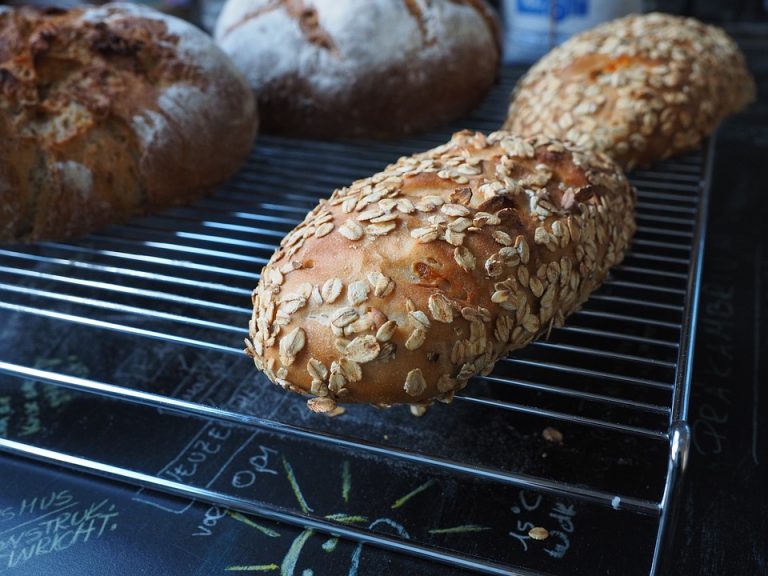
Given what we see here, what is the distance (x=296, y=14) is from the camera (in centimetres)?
199

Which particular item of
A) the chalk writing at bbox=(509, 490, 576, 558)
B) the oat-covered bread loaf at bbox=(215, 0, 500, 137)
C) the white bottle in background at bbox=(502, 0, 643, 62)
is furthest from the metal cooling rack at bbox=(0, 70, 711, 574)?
the white bottle in background at bbox=(502, 0, 643, 62)

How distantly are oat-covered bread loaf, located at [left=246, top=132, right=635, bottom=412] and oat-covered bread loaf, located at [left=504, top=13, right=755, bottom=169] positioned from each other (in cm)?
50

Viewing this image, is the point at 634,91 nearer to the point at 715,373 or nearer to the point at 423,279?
the point at 715,373

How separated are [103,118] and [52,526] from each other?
87 cm

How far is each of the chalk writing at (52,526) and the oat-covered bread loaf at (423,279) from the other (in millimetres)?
318

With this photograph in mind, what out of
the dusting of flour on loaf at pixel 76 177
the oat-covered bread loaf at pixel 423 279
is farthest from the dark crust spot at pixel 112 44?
the oat-covered bread loaf at pixel 423 279

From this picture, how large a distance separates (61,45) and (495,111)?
120 centimetres

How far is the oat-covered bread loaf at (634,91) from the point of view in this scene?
1717 mm

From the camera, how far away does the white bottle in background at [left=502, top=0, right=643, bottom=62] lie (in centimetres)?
243

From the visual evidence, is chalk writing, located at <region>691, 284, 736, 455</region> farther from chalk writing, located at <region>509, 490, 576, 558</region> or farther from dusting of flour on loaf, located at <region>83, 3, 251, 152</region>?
dusting of flour on loaf, located at <region>83, 3, 251, 152</region>

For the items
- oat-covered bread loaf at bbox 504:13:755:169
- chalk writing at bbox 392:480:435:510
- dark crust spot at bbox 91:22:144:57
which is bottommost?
chalk writing at bbox 392:480:435:510

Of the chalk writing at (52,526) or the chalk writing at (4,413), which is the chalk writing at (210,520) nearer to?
the chalk writing at (52,526)

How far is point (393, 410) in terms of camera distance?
4.18ft

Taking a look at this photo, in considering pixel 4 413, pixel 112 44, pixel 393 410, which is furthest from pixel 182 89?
pixel 393 410
